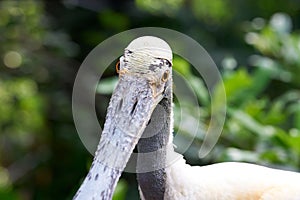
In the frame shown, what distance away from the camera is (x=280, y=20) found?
253 cm

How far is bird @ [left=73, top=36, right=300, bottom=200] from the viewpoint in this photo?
49.9 inches

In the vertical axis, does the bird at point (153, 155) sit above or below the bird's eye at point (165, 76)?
below

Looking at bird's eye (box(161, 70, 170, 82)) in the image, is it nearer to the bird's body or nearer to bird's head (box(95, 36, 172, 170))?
bird's head (box(95, 36, 172, 170))

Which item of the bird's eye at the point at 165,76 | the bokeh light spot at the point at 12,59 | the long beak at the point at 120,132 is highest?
the bokeh light spot at the point at 12,59

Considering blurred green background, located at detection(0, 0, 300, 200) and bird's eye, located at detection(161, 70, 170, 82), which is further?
blurred green background, located at detection(0, 0, 300, 200)

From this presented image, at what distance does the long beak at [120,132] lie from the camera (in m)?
1.26

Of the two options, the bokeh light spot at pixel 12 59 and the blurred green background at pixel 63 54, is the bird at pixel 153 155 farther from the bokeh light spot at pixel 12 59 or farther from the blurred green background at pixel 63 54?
the bokeh light spot at pixel 12 59

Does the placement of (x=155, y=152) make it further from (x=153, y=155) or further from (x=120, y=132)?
(x=120, y=132)

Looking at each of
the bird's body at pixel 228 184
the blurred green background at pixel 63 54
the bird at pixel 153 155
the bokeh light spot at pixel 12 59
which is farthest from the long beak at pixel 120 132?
the bokeh light spot at pixel 12 59

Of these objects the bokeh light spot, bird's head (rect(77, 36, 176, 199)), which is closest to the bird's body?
bird's head (rect(77, 36, 176, 199))

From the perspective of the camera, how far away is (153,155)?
4.66ft

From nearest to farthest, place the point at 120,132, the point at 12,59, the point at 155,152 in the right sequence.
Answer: the point at 120,132, the point at 155,152, the point at 12,59

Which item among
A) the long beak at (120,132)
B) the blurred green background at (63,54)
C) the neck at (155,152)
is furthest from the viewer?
the blurred green background at (63,54)

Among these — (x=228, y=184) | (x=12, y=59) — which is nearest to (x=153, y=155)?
(x=228, y=184)
